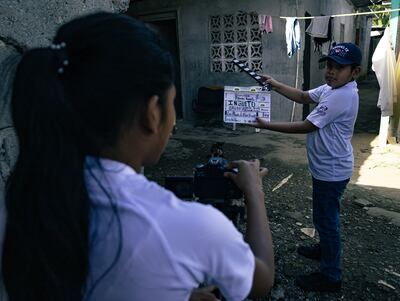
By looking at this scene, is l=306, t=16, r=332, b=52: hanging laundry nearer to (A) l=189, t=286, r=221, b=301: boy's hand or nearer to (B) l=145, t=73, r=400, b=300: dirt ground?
(B) l=145, t=73, r=400, b=300: dirt ground

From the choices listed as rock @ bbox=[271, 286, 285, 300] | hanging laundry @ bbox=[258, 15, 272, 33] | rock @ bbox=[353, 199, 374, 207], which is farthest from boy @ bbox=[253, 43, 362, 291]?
hanging laundry @ bbox=[258, 15, 272, 33]

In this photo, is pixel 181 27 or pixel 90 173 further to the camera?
pixel 181 27

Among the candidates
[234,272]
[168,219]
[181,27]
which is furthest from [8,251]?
[181,27]

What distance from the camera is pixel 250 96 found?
9.03ft

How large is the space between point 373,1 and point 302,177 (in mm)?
10929

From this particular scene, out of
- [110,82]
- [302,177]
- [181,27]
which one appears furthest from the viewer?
[181,27]

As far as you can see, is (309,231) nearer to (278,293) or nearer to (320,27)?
(278,293)

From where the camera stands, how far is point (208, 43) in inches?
321

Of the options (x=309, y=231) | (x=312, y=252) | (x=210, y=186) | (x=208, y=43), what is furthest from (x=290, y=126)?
(x=208, y=43)

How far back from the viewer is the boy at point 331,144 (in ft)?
7.95

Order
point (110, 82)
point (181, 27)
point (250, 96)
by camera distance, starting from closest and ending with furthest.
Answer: point (110, 82), point (250, 96), point (181, 27)

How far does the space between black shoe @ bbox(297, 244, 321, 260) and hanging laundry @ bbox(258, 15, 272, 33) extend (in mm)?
5211

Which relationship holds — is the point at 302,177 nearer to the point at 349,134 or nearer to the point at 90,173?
the point at 349,134

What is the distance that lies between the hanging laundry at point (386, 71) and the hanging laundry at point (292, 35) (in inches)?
58.0
